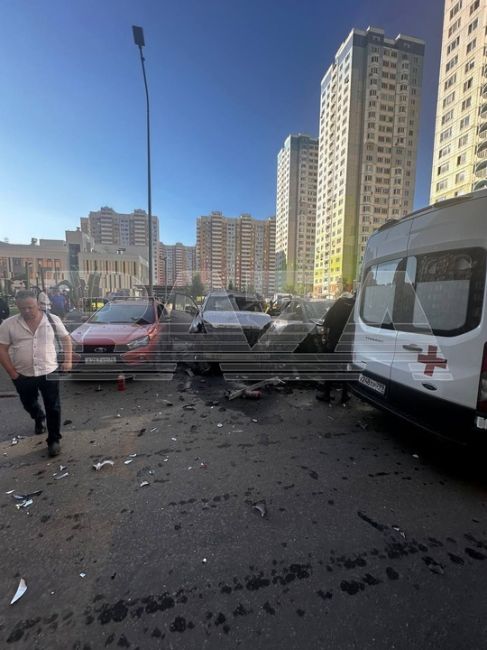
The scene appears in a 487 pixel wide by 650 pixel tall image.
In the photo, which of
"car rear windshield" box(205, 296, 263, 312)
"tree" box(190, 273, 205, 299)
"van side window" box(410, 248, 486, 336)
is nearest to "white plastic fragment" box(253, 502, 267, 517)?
"van side window" box(410, 248, 486, 336)

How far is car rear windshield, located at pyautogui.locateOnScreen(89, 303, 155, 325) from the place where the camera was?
6957mm

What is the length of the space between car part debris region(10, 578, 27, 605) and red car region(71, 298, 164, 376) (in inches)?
166

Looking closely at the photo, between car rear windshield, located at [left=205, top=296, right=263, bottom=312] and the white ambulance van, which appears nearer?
the white ambulance van

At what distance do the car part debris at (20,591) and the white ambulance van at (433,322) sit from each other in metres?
3.44

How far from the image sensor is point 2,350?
331 centimetres

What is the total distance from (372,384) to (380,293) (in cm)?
126

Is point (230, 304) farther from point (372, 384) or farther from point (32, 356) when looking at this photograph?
point (32, 356)

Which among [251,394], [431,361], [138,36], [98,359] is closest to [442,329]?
[431,361]

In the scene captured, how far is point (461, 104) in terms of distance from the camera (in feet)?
165

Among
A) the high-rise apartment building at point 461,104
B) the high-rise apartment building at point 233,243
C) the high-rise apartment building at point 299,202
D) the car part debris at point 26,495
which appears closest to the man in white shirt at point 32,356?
the car part debris at point 26,495

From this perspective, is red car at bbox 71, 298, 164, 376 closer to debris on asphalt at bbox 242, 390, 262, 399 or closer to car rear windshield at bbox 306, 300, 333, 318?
debris on asphalt at bbox 242, 390, 262, 399

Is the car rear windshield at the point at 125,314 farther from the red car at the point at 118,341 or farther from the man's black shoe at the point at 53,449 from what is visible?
the man's black shoe at the point at 53,449

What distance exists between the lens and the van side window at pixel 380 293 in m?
3.85

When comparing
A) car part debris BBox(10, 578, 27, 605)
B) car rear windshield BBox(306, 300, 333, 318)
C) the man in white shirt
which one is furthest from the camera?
car rear windshield BBox(306, 300, 333, 318)
